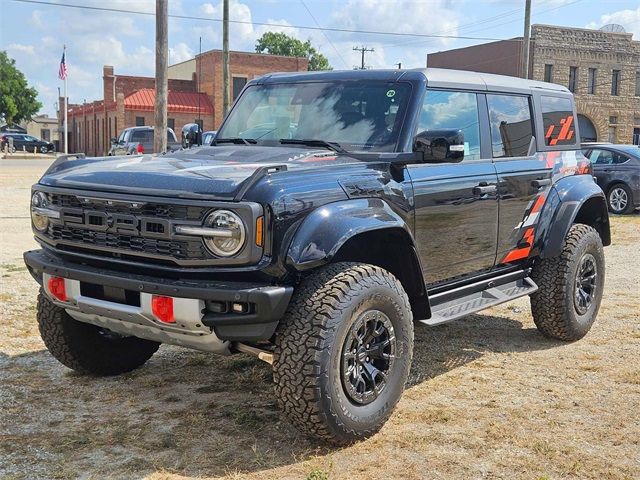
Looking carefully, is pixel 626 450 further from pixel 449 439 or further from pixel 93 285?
pixel 93 285

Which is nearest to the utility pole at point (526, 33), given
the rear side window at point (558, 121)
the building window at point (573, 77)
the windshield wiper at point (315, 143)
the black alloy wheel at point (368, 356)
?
the rear side window at point (558, 121)

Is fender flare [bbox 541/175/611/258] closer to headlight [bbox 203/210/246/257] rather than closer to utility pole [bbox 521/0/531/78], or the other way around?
headlight [bbox 203/210/246/257]

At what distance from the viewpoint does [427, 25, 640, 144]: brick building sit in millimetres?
47084

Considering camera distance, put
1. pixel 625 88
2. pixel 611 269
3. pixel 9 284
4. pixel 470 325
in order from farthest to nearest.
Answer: pixel 625 88 < pixel 611 269 < pixel 9 284 < pixel 470 325

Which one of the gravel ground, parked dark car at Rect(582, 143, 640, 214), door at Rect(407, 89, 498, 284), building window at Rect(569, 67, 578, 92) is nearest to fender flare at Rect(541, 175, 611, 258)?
door at Rect(407, 89, 498, 284)

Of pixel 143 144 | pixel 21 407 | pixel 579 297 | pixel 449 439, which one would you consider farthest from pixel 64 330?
pixel 143 144

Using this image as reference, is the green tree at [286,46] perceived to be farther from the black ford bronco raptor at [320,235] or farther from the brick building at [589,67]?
the black ford bronco raptor at [320,235]

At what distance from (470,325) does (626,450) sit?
9.36 feet

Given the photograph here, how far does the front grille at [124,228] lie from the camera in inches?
145

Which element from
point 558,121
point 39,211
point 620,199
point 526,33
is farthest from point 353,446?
point 526,33

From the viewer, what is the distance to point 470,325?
6840mm

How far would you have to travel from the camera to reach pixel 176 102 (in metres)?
48.8

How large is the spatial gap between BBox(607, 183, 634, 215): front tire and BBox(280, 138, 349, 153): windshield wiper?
12760 millimetres

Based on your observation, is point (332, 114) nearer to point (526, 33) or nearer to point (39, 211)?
point (39, 211)
